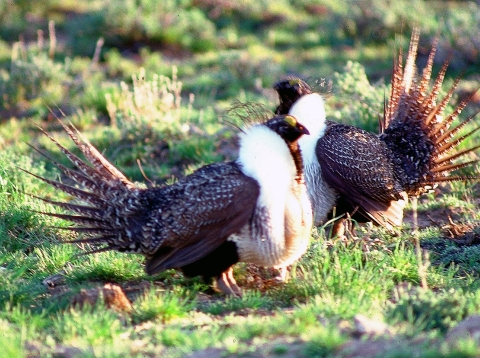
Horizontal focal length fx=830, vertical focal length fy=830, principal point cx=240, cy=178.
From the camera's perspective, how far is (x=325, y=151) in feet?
15.3

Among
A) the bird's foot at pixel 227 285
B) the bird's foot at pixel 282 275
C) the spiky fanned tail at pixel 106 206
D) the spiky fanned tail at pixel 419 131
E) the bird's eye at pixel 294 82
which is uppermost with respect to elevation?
the bird's eye at pixel 294 82

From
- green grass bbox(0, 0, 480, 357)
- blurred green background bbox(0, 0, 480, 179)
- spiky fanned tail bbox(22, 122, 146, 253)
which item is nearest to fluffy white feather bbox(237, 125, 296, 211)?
green grass bbox(0, 0, 480, 357)

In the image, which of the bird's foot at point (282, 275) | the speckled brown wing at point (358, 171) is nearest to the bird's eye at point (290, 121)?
the bird's foot at point (282, 275)

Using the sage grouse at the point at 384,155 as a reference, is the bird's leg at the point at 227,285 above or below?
below

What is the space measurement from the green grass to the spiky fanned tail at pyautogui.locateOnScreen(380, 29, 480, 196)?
0.28 m

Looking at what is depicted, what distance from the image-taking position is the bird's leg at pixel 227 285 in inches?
149

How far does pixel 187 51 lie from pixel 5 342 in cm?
711

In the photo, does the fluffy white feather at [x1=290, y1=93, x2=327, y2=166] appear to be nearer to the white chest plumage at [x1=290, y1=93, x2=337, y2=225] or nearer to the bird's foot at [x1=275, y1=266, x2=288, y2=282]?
the white chest plumage at [x1=290, y1=93, x2=337, y2=225]

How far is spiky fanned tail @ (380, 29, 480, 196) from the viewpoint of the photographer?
495 centimetres

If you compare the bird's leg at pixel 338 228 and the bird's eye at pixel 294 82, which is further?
the bird's eye at pixel 294 82

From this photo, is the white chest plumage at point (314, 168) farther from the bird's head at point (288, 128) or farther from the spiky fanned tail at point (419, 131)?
the bird's head at point (288, 128)

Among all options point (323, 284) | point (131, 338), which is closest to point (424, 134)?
point (323, 284)


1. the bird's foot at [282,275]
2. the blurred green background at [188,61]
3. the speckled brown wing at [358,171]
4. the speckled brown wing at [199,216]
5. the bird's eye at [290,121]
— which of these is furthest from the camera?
the blurred green background at [188,61]

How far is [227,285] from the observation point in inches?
149
